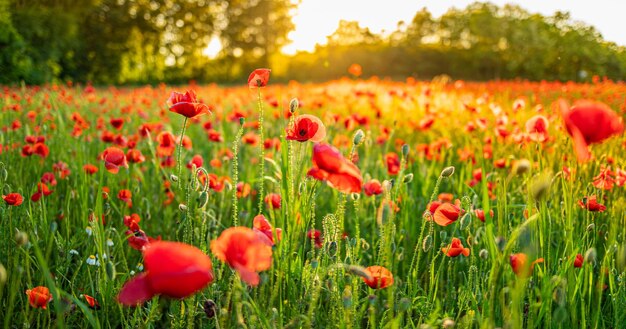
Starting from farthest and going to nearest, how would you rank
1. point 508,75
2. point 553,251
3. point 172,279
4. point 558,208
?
point 508,75
point 558,208
point 553,251
point 172,279

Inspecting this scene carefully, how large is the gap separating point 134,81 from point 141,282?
781 inches

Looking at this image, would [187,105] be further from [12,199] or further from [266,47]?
[266,47]

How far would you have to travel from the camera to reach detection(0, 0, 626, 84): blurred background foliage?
17.0m

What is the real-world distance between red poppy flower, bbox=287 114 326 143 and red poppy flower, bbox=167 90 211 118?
27 centimetres

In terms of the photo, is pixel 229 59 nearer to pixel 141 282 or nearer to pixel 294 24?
pixel 294 24

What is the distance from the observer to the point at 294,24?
2558cm

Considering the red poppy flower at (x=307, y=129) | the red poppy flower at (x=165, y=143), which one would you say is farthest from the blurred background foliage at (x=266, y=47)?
the red poppy flower at (x=307, y=129)

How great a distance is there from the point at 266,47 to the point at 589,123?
80.8 feet

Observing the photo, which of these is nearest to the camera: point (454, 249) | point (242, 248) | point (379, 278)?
point (242, 248)

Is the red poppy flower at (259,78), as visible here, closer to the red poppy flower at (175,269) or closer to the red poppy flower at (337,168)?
the red poppy flower at (337,168)

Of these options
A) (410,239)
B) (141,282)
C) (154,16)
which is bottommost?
(410,239)

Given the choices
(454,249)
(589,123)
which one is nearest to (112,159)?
(454,249)

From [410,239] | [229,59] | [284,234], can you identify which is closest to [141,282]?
[284,234]

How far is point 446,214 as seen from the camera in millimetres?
1358
